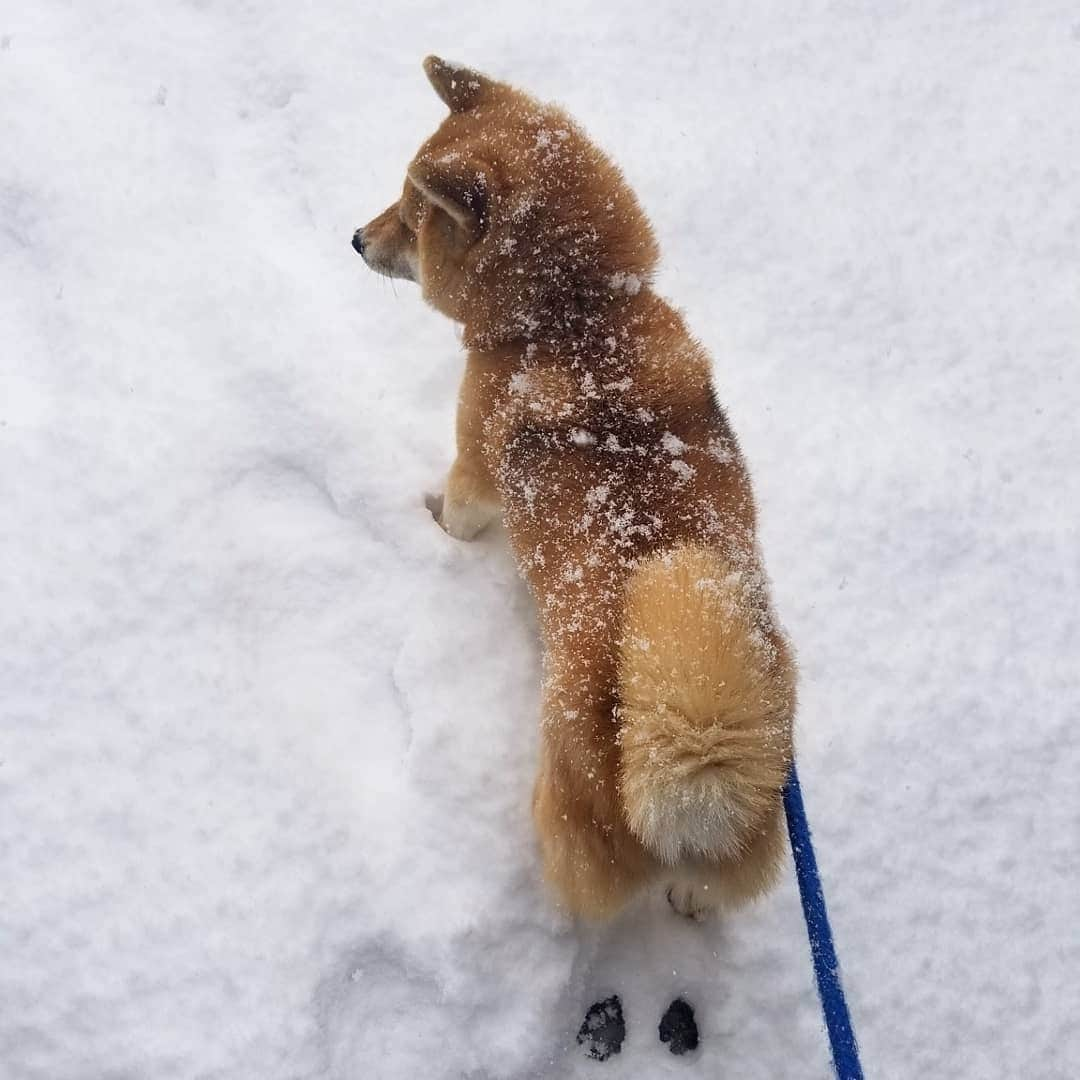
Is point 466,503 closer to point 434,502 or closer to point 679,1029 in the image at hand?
point 434,502

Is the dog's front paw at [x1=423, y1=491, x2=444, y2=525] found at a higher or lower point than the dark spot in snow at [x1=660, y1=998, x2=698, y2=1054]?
higher

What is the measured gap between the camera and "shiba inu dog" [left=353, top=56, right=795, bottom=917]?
1.75m

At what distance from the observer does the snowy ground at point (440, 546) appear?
2459 mm

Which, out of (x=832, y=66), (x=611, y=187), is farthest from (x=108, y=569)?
(x=832, y=66)

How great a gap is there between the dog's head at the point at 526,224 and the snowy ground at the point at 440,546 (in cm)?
78

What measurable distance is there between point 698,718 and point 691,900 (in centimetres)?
95

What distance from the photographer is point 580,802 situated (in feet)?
6.59

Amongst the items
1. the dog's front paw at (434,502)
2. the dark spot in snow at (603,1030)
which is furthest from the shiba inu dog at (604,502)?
the dark spot in snow at (603,1030)

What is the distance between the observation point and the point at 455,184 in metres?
2.25

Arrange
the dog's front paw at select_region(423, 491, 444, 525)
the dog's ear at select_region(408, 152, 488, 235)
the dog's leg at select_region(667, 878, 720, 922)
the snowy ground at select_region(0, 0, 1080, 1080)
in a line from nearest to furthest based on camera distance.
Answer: the dog's leg at select_region(667, 878, 720, 922) < the dog's ear at select_region(408, 152, 488, 235) < the snowy ground at select_region(0, 0, 1080, 1080) < the dog's front paw at select_region(423, 491, 444, 525)

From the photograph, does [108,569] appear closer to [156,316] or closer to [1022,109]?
[156,316]

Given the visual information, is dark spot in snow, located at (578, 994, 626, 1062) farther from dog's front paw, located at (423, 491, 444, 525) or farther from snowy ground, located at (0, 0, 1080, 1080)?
dog's front paw, located at (423, 491, 444, 525)

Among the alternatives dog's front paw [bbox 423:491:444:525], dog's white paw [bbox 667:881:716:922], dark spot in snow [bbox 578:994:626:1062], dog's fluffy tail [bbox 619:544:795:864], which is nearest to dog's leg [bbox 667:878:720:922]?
dog's white paw [bbox 667:881:716:922]

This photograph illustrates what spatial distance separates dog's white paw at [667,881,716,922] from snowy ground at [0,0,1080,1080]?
0.30ft
